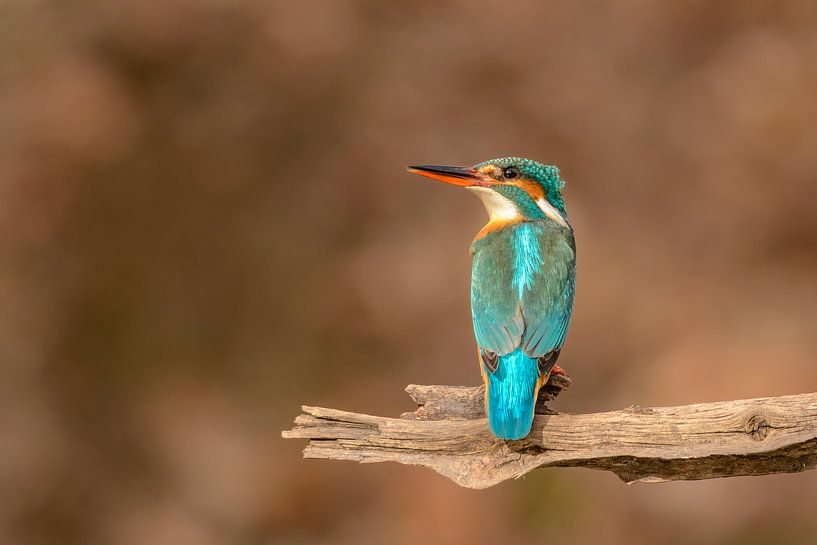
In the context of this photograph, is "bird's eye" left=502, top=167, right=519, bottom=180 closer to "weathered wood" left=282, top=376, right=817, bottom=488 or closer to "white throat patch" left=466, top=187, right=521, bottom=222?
"white throat patch" left=466, top=187, right=521, bottom=222

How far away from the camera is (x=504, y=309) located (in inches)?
133

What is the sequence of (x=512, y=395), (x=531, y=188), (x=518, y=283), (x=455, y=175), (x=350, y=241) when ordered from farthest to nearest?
(x=350, y=241) < (x=531, y=188) < (x=455, y=175) < (x=518, y=283) < (x=512, y=395)

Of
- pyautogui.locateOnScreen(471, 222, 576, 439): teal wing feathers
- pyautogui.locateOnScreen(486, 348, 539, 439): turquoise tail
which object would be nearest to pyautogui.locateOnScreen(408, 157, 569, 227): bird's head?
pyautogui.locateOnScreen(471, 222, 576, 439): teal wing feathers

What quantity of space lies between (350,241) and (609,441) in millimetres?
4871

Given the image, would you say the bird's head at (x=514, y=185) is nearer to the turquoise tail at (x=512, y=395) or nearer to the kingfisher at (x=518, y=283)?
the kingfisher at (x=518, y=283)

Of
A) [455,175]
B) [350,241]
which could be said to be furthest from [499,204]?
[350,241]

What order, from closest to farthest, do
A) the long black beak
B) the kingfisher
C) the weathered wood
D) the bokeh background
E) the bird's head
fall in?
the weathered wood
the kingfisher
the long black beak
the bird's head
the bokeh background

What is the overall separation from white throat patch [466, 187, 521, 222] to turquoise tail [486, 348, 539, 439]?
32.1 inches

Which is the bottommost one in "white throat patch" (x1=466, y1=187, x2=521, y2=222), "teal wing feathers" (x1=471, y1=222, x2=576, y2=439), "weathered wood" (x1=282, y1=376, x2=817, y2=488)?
"weathered wood" (x1=282, y1=376, x2=817, y2=488)

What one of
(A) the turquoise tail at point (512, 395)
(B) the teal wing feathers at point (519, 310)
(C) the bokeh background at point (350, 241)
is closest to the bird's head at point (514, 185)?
(B) the teal wing feathers at point (519, 310)

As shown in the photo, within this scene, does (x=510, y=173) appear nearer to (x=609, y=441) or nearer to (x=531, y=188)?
(x=531, y=188)

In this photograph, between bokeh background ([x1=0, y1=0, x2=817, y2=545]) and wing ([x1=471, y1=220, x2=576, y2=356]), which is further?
bokeh background ([x1=0, y1=0, x2=817, y2=545])

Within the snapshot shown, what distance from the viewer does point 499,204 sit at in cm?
387

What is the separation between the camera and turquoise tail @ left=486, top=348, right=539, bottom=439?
9.88 ft
